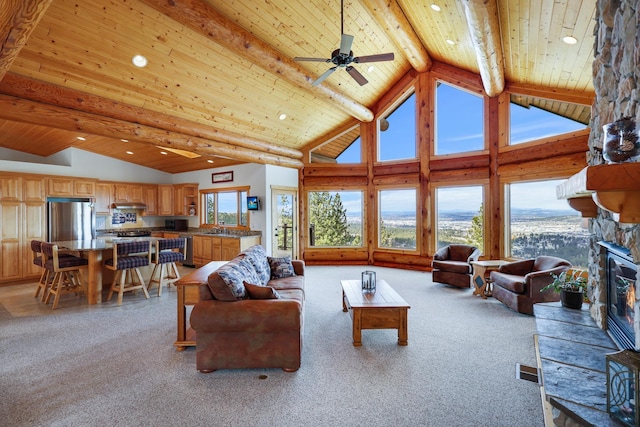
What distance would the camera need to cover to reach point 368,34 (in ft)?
17.6

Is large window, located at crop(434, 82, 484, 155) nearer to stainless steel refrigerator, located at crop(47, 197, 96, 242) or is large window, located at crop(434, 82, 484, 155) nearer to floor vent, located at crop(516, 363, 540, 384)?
floor vent, located at crop(516, 363, 540, 384)

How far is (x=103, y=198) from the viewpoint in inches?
299

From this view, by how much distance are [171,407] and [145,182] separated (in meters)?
7.58

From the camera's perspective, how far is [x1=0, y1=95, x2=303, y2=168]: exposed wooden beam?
3.77 m

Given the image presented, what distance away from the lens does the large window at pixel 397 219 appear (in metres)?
7.64

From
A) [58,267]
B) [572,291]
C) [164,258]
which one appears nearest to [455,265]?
[572,291]

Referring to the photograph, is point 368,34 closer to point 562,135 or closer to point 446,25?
point 446,25

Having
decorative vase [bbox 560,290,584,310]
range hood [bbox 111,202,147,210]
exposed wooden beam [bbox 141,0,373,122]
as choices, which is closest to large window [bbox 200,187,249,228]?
range hood [bbox 111,202,147,210]

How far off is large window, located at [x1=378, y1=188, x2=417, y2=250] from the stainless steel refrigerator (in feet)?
22.9

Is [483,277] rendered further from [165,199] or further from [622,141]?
[165,199]

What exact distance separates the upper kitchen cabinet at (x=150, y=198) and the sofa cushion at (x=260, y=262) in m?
5.51

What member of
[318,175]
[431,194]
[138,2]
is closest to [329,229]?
[318,175]

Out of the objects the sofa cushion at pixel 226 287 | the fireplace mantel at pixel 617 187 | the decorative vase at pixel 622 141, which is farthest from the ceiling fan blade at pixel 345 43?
the sofa cushion at pixel 226 287

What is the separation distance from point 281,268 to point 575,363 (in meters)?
3.35
